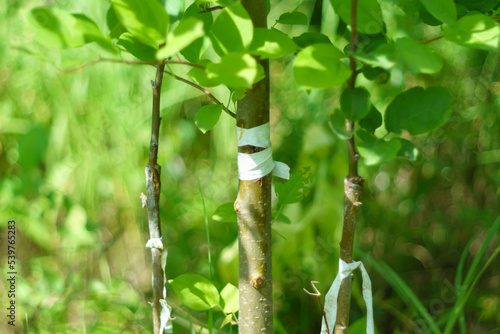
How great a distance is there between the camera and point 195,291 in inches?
20.2

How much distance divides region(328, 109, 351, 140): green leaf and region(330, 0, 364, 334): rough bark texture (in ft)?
0.06

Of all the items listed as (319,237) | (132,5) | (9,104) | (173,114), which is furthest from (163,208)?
(132,5)

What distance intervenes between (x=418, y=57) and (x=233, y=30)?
0.43ft

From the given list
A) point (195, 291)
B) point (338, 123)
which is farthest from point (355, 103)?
point (195, 291)

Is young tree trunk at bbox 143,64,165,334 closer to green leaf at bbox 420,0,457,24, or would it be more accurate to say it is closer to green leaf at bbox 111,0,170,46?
green leaf at bbox 111,0,170,46

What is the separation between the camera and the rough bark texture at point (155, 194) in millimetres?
441

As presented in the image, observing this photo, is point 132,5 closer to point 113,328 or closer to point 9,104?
point 113,328

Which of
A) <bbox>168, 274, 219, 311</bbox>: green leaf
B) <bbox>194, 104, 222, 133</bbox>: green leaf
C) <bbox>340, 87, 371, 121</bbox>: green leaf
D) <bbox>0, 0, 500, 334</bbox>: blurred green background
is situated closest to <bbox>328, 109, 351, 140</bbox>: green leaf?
<bbox>340, 87, 371, 121</bbox>: green leaf

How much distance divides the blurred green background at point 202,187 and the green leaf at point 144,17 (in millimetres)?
668

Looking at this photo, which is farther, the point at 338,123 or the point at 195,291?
the point at 195,291

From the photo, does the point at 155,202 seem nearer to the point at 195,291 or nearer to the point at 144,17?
the point at 195,291

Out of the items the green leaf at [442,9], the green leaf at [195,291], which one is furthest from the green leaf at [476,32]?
the green leaf at [195,291]

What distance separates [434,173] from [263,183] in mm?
848

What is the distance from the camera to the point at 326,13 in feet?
3.29
